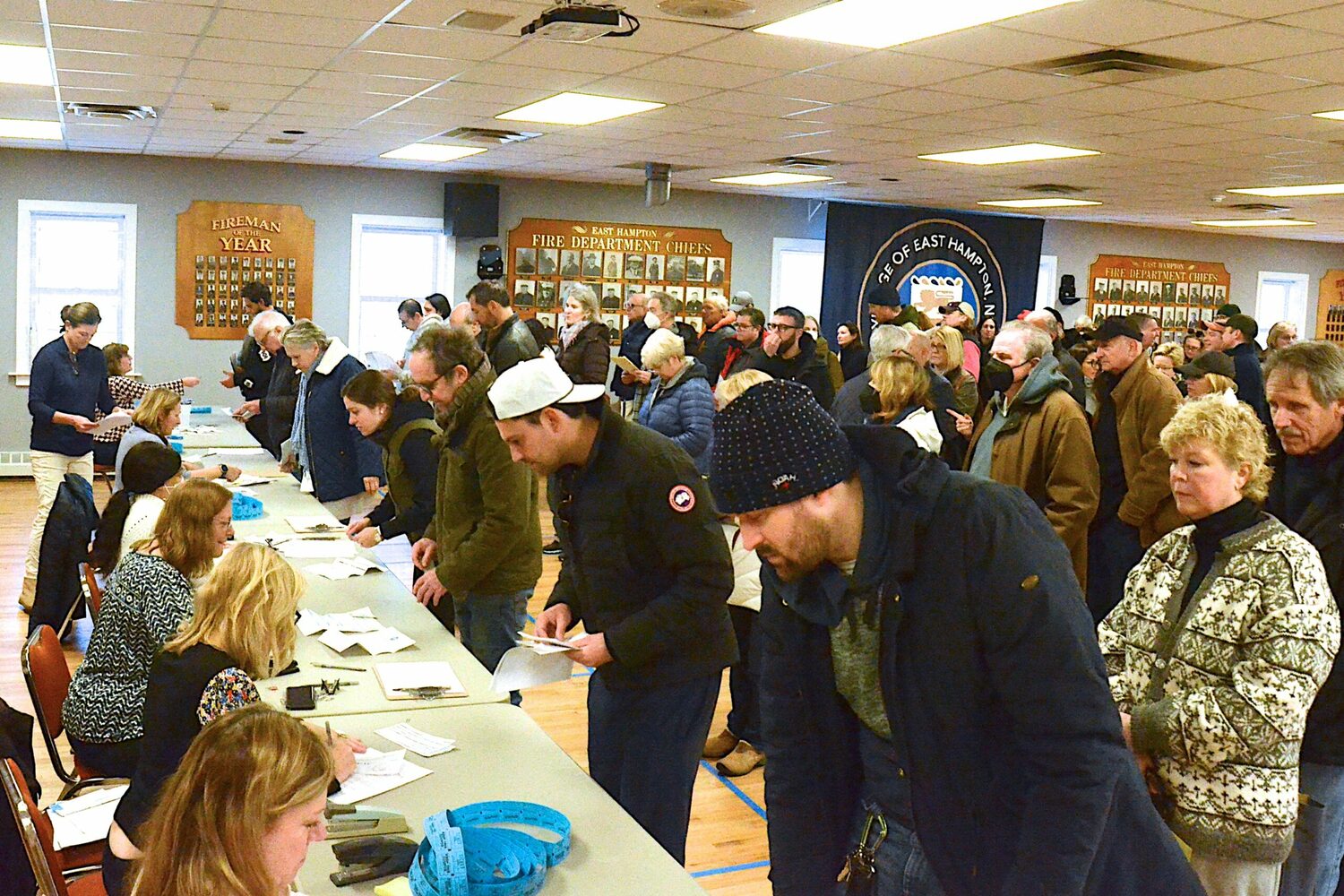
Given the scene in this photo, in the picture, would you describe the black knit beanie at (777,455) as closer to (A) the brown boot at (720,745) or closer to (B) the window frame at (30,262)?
(A) the brown boot at (720,745)

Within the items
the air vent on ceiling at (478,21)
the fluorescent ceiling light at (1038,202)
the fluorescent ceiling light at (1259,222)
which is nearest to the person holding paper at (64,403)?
the air vent on ceiling at (478,21)

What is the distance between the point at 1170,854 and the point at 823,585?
710 mm

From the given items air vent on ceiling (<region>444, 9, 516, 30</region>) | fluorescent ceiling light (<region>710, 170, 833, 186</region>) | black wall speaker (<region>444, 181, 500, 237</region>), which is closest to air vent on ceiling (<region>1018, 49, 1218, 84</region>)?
air vent on ceiling (<region>444, 9, 516, 30</region>)

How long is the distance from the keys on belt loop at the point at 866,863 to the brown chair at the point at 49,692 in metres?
2.38

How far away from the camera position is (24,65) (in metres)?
7.32

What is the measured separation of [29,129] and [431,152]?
328 centimetres

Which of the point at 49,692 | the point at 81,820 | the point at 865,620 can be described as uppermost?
the point at 865,620

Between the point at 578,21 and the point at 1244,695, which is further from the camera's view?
the point at 578,21

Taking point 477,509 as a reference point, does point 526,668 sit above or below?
below

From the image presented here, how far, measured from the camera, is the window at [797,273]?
15.2 metres

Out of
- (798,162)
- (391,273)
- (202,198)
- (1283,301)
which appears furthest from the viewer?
(1283,301)

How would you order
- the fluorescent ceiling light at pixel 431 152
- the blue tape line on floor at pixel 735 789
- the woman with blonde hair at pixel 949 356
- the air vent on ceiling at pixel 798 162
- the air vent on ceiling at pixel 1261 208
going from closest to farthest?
A: the blue tape line on floor at pixel 735 789, the woman with blonde hair at pixel 949 356, the air vent on ceiling at pixel 798 162, the fluorescent ceiling light at pixel 431 152, the air vent on ceiling at pixel 1261 208

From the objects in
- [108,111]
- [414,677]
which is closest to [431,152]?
[108,111]

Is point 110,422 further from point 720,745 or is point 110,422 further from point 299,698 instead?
point 299,698
